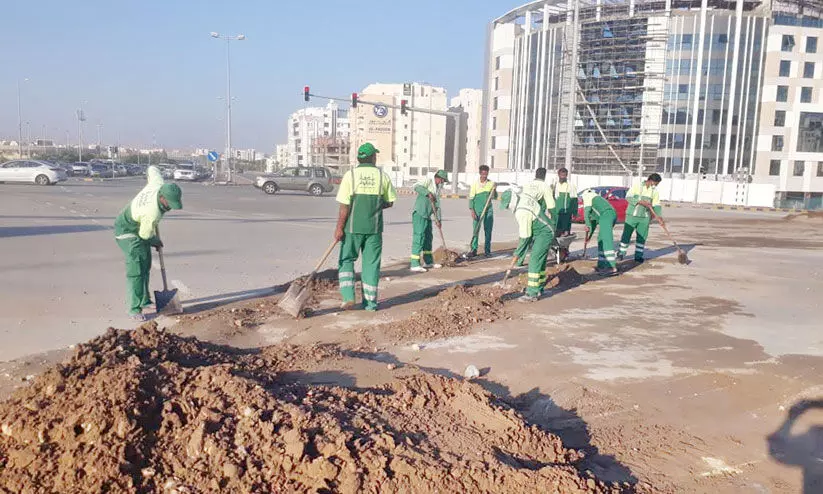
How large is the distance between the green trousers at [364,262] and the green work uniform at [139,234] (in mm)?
1997

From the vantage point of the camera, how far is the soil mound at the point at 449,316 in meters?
6.23

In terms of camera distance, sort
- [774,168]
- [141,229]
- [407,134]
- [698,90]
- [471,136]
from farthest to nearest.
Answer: [471,136], [407,134], [774,168], [698,90], [141,229]

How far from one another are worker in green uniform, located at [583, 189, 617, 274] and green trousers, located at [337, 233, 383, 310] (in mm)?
5022

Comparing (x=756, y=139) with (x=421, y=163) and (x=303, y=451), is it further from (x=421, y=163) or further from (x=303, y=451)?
(x=303, y=451)

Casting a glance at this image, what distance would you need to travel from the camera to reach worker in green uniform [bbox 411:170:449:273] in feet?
33.3

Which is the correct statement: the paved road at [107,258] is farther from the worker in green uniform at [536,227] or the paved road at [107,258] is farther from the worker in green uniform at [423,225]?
the worker in green uniform at [536,227]

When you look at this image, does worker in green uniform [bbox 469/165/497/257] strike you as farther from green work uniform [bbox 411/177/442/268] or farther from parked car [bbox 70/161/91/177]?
parked car [bbox 70/161/91/177]

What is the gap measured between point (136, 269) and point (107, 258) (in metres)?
4.26

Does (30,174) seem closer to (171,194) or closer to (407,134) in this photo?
(171,194)

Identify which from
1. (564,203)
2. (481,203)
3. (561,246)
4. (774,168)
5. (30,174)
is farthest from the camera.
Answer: (774,168)

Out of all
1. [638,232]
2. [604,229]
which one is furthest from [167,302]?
[638,232]

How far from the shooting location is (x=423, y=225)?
1020 cm

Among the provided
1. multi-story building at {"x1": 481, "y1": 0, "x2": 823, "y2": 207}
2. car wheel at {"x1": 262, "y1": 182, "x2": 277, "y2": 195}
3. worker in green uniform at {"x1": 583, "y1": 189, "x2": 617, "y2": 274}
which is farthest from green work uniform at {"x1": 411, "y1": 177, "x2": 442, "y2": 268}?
multi-story building at {"x1": 481, "y1": 0, "x2": 823, "y2": 207}

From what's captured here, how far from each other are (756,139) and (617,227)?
1731 inches
